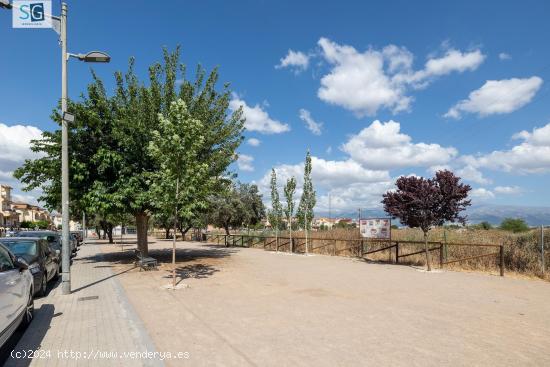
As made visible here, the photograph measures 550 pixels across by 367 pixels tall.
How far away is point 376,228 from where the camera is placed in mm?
19172

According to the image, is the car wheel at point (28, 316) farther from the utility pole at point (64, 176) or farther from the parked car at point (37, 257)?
the utility pole at point (64, 176)

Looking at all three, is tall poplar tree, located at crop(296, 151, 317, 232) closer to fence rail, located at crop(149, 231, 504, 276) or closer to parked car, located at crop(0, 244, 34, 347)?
fence rail, located at crop(149, 231, 504, 276)

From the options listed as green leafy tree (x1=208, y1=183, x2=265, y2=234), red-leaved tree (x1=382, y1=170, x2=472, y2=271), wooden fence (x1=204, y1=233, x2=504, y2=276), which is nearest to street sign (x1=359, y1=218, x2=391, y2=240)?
wooden fence (x1=204, y1=233, x2=504, y2=276)

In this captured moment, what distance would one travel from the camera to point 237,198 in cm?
4106

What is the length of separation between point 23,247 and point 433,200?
1432 centimetres

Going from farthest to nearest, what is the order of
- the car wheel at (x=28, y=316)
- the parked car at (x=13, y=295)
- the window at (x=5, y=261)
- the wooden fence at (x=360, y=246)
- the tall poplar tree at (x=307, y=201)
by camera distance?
1. the tall poplar tree at (x=307, y=201)
2. the wooden fence at (x=360, y=246)
3. the car wheel at (x=28, y=316)
4. the window at (x=5, y=261)
5. the parked car at (x=13, y=295)

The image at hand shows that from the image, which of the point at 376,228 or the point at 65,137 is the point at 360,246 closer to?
the point at 376,228

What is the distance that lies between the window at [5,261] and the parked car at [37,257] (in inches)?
121

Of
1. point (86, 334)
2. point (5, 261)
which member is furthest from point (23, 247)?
point (86, 334)

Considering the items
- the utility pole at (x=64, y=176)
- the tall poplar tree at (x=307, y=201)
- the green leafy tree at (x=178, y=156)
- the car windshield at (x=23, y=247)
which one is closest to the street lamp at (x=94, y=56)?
the utility pole at (x=64, y=176)

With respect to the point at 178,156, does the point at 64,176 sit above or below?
below

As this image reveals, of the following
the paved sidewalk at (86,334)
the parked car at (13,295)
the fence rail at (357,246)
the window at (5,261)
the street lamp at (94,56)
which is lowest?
the fence rail at (357,246)

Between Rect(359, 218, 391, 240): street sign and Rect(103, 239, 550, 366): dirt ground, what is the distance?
543 cm

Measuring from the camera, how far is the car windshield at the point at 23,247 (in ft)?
33.2
